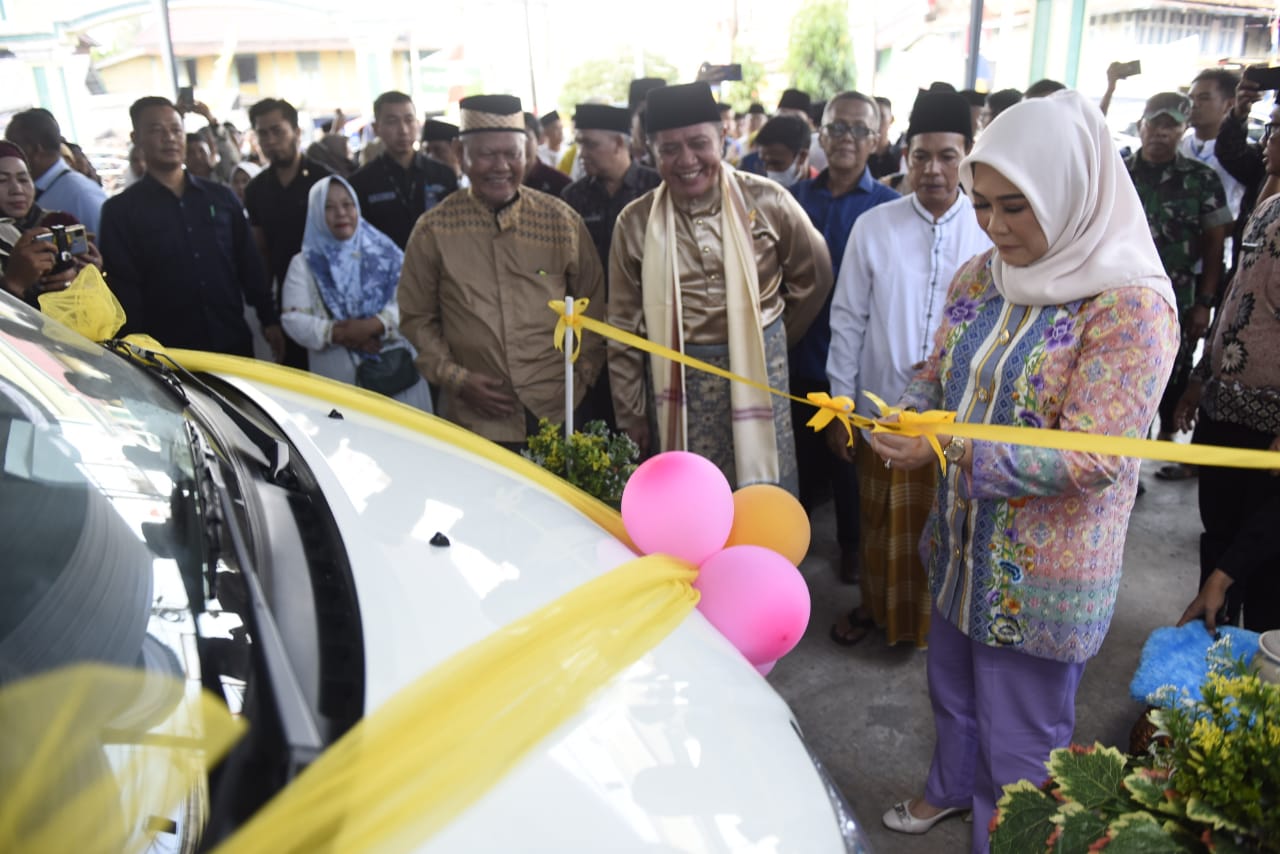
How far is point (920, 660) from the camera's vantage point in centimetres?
332

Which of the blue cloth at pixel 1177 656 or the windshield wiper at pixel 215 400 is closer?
the windshield wiper at pixel 215 400

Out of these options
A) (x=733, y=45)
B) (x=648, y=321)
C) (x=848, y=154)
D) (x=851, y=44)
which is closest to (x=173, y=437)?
(x=648, y=321)

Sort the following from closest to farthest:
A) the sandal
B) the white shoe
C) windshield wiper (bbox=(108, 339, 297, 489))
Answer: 1. windshield wiper (bbox=(108, 339, 297, 489))
2. the white shoe
3. the sandal

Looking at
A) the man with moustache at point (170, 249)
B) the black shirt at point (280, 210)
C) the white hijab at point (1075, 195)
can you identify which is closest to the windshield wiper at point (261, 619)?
the white hijab at point (1075, 195)

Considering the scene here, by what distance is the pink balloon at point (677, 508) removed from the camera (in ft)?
5.76

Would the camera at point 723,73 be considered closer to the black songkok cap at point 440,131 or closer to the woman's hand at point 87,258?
the black songkok cap at point 440,131

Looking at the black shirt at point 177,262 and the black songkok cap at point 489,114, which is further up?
the black songkok cap at point 489,114

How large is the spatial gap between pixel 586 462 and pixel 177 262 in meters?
3.02

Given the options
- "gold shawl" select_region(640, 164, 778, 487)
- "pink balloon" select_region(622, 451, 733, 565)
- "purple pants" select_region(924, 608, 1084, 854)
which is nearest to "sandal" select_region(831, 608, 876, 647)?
"gold shawl" select_region(640, 164, 778, 487)

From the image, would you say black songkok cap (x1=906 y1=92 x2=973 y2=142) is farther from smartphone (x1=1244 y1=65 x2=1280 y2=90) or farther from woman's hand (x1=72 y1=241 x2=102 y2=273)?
woman's hand (x1=72 y1=241 x2=102 y2=273)

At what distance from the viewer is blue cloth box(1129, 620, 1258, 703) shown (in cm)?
225

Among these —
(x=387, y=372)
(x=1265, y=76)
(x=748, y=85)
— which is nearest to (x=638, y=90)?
(x=387, y=372)

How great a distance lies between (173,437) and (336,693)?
69 cm

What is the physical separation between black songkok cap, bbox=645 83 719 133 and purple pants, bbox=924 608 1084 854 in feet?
5.80
